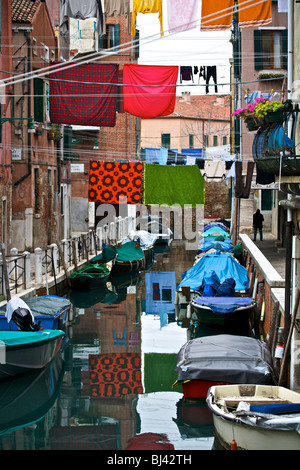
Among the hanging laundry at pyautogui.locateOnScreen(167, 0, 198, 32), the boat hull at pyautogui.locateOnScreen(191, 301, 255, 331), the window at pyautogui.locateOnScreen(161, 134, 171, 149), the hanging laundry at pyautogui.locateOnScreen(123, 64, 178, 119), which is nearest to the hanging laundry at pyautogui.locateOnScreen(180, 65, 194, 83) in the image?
the hanging laundry at pyautogui.locateOnScreen(123, 64, 178, 119)

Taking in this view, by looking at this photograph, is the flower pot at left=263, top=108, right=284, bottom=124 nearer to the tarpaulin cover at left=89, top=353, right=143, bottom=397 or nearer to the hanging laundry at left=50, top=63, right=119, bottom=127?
the tarpaulin cover at left=89, top=353, right=143, bottom=397

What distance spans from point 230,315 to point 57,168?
1487cm

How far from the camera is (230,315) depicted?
1647 centimetres

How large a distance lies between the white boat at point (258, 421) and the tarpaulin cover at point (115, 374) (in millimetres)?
3070

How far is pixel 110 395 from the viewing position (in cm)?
1248

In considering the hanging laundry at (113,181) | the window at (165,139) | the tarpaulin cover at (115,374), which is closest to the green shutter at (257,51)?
the hanging laundry at (113,181)

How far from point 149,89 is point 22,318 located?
6821mm

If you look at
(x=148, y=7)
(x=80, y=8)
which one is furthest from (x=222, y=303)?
(x=80, y=8)

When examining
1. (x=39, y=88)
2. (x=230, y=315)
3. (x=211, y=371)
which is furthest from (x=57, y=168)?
(x=211, y=371)

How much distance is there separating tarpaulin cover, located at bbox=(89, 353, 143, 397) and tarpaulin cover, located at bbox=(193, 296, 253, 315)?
7.79 ft

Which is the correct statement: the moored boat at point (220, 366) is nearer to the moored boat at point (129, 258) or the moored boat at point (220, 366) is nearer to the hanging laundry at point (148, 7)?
the hanging laundry at point (148, 7)

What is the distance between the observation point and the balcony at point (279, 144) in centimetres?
966

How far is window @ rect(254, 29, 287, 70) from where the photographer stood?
75.8ft

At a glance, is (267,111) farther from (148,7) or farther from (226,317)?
(226,317)
